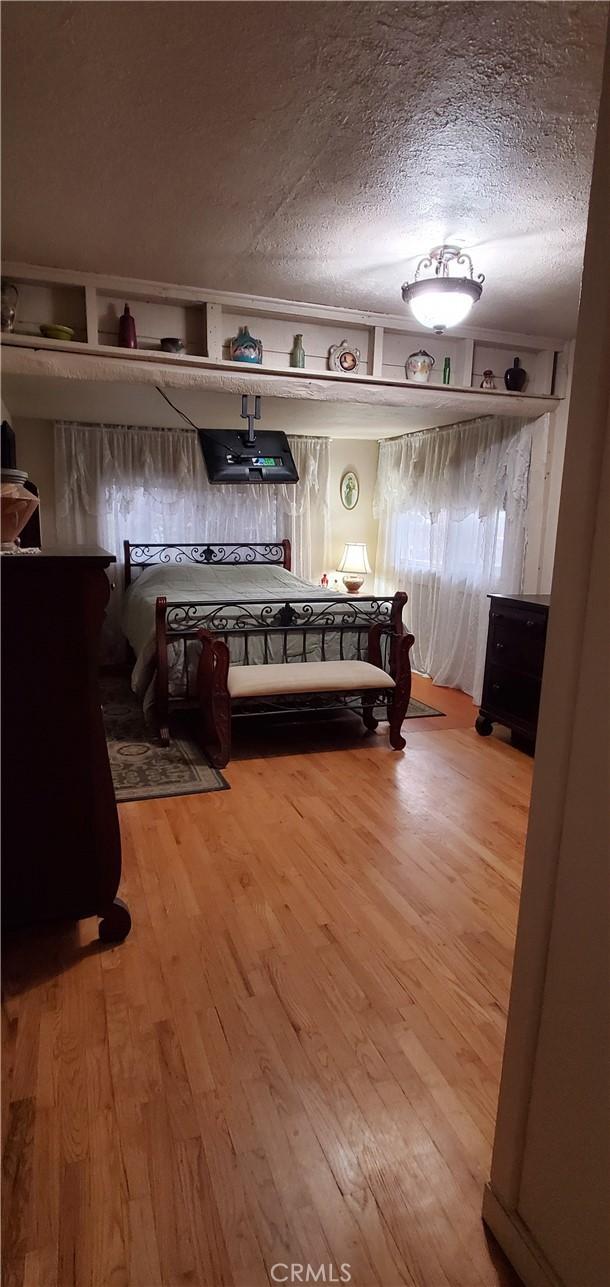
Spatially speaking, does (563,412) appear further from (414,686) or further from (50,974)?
(50,974)

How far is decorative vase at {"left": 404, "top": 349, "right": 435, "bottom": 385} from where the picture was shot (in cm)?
359

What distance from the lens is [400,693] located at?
3652mm

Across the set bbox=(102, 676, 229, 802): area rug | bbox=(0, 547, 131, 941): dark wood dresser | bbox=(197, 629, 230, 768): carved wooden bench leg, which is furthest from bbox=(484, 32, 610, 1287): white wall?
bbox=(197, 629, 230, 768): carved wooden bench leg

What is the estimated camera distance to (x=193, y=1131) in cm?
137

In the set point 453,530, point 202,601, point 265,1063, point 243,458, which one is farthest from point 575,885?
point 243,458

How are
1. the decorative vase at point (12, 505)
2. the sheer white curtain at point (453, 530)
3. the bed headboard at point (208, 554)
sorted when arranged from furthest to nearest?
the bed headboard at point (208, 554), the sheer white curtain at point (453, 530), the decorative vase at point (12, 505)

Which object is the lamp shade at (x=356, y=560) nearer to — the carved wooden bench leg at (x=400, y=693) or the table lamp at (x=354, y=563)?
the table lamp at (x=354, y=563)

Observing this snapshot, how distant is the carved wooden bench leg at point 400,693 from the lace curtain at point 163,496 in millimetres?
2711

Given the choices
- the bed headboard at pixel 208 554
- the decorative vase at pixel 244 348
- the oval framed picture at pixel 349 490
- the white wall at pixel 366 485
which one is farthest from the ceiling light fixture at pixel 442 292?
the oval framed picture at pixel 349 490

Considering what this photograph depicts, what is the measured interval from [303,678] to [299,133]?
2.31 metres

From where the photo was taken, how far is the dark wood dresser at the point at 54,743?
1.70 m

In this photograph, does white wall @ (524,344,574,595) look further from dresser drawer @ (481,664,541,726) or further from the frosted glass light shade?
the frosted glass light shade

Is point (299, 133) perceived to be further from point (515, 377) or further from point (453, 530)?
point (453, 530)

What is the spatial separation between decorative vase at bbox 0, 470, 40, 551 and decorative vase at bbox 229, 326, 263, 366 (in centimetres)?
192
